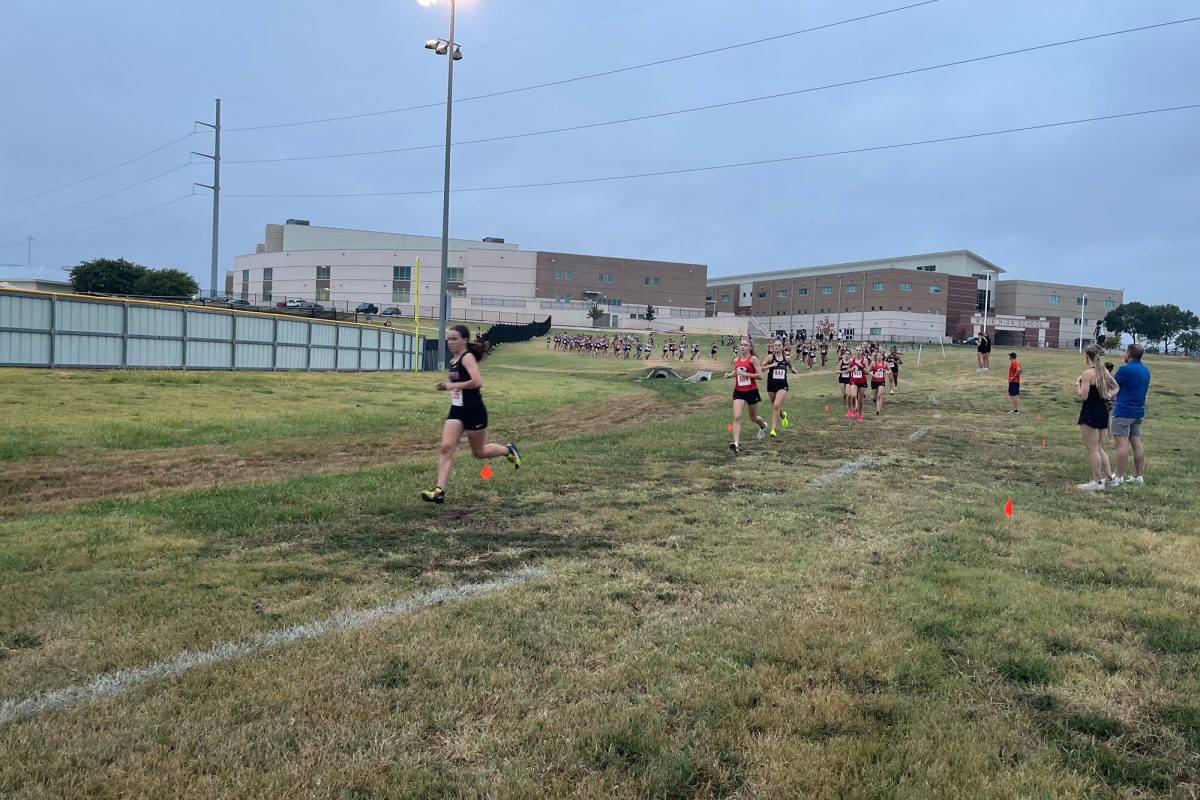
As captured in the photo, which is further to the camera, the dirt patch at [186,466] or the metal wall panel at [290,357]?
the metal wall panel at [290,357]

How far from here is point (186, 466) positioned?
10.6 meters

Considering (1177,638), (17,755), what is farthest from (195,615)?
(1177,638)

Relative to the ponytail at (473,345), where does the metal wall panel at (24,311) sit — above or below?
above

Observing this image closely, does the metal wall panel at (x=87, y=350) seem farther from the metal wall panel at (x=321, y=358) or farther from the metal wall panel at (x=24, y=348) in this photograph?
the metal wall panel at (x=321, y=358)

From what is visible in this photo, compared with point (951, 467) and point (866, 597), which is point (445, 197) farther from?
point (866, 597)

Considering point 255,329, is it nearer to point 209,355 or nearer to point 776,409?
point 209,355

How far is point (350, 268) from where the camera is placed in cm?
10062

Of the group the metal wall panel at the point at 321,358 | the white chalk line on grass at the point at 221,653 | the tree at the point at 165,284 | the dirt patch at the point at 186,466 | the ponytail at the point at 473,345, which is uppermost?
the tree at the point at 165,284

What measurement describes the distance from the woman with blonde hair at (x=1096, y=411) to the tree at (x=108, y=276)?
3207 inches

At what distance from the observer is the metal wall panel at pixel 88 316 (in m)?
22.9

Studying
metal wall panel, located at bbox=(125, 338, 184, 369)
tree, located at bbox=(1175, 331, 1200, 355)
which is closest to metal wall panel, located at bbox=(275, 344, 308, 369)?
metal wall panel, located at bbox=(125, 338, 184, 369)

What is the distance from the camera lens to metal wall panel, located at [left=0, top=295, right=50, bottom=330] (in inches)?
851

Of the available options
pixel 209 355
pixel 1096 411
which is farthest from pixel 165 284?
pixel 1096 411

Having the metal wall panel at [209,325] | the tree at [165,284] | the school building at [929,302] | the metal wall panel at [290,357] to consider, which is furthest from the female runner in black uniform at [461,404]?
the school building at [929,302]
